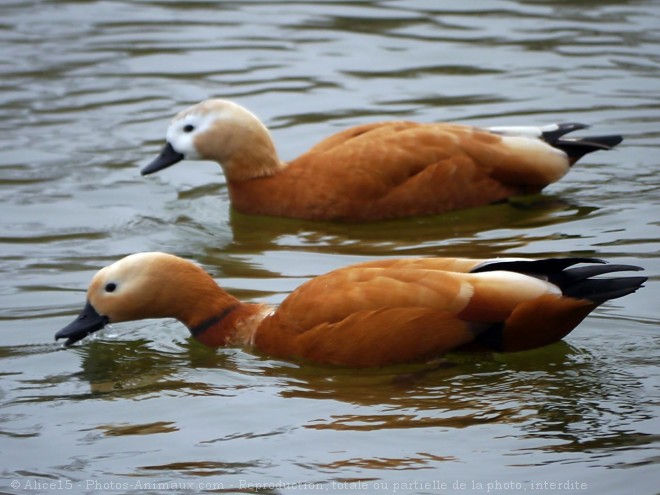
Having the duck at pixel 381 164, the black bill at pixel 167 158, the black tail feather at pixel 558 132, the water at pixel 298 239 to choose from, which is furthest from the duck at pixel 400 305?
the black tail feather at pixel 558 132

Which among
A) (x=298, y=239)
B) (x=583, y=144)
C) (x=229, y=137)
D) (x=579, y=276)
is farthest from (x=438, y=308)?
(x=229, y=137)

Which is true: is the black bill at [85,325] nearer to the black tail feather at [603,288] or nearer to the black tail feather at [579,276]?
the black tail feather at [579,276]

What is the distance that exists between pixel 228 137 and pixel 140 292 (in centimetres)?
298

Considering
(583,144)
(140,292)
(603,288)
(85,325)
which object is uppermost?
(583,144)

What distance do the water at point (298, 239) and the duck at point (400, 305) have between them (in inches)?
5.7

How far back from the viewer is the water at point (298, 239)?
5.96 meters

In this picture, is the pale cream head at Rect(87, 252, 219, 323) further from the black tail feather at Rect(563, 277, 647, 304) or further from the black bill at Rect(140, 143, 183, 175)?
the black bill at Rect(140, 143, 183, 175)

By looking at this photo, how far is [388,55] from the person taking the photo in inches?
536

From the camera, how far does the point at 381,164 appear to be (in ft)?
31.1

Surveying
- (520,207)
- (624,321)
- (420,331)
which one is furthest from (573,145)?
(420,331)

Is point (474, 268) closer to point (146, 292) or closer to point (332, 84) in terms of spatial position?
point (146, 292)

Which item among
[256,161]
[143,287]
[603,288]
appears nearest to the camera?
[603,288]

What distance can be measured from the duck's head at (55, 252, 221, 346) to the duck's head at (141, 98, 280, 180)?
107 inches

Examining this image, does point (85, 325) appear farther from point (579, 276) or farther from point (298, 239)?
point (579, 276)
